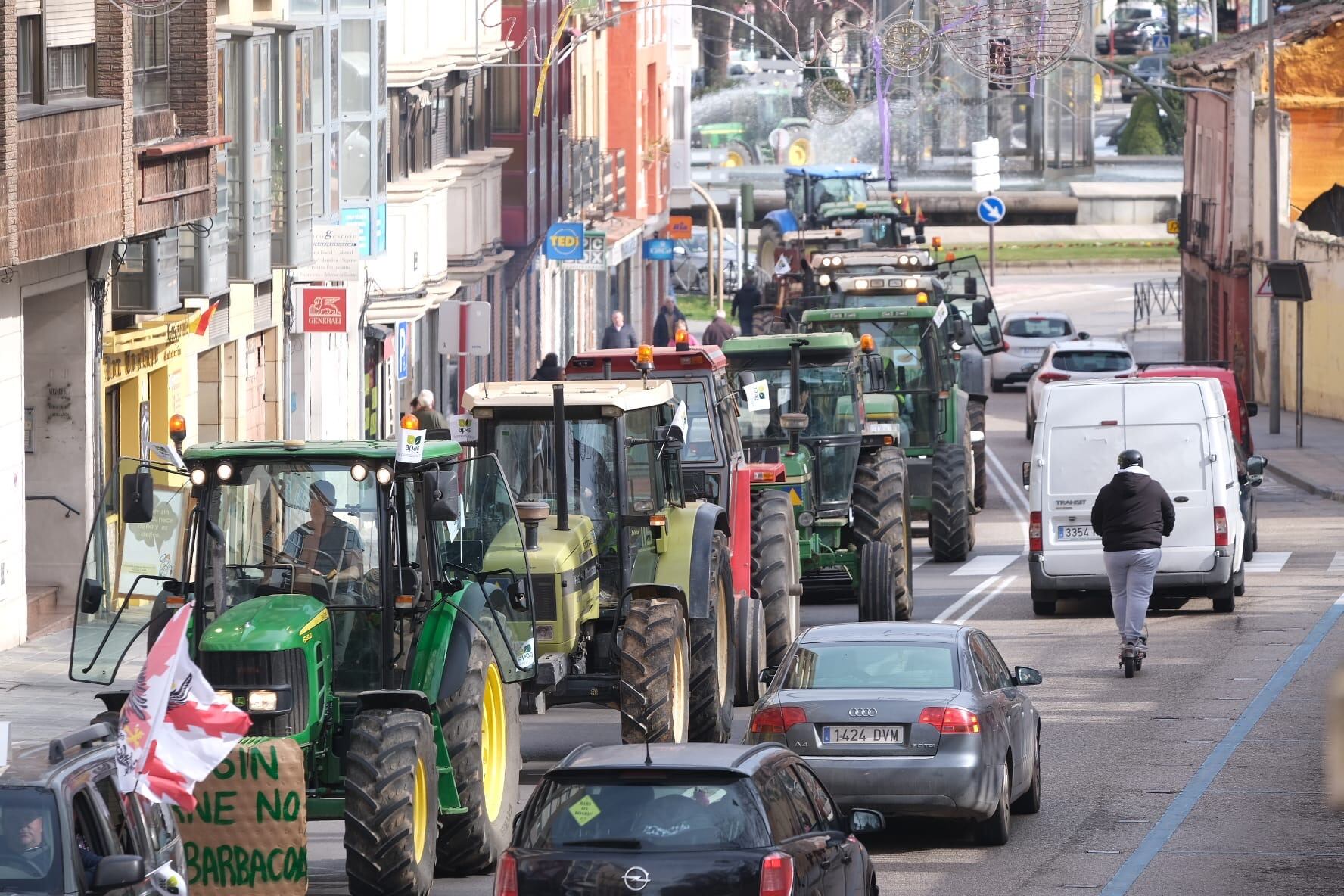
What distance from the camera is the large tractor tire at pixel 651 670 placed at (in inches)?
599

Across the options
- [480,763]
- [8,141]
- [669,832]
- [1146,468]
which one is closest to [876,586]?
[1146,468]

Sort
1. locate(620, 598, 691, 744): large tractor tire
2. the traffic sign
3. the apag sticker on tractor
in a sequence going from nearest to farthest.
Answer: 1. locate(620, 598, 691, 744): large tractor tire
2. the apag sticker on tractor
3. the traffic sign

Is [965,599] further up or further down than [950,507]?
further down

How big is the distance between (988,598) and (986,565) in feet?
10.1

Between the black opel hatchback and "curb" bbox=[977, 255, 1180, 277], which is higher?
"curb" bbox=[977, 255, 1180, 277]

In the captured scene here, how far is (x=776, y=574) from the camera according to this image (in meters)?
19.9

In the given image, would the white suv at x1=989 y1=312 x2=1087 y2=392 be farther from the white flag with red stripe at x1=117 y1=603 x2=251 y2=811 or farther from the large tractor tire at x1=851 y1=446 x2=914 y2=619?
the white flag with red stripe at x1=117 y1=603 x2=251 y2=811

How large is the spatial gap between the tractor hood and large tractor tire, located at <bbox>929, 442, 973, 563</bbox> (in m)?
16.0

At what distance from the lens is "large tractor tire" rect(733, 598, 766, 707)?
18.1 m

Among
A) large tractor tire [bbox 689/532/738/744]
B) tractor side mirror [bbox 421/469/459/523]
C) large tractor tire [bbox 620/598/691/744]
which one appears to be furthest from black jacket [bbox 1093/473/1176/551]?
tractor side mirror [bbox 421/469/459/523]

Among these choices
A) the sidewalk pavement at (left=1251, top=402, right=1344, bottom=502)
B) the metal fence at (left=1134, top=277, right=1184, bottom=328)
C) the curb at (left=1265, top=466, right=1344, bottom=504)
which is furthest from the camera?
the metal fence at (left=1134, top=277, right=1184, bottom=328)

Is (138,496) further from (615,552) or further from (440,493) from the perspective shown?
(615,552)

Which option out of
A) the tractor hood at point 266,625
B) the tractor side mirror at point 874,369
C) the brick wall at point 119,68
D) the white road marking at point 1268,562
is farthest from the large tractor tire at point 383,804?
the white road marking at point 1268,562

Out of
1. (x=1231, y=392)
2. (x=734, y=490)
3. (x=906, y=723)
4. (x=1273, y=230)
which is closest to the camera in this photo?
(x=906, y=723)
